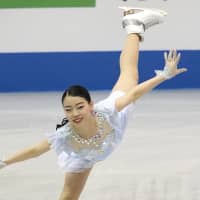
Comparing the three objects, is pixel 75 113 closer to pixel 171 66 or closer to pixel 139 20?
pixel 171 66

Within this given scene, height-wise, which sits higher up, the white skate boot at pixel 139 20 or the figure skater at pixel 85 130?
the white skate boot at pixel 139 20

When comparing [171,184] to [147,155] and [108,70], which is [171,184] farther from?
[108,70]

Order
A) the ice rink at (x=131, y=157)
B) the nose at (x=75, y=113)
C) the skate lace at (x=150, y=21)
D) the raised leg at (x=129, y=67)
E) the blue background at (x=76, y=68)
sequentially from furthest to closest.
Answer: the blue background at (x=76, y=68)
the skate lace at (x=150, y=21)
the ice rink at (x=131, y=157)
the raised leg at (x=129, y=67)
the nose at (x=75, y=113)

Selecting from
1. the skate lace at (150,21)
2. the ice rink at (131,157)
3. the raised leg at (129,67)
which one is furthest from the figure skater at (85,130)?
the skate lace at (150,21)

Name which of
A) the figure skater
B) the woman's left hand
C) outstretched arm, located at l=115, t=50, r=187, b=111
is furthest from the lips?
the woman's left hand

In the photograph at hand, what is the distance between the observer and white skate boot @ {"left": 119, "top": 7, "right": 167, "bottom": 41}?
313 centimetres

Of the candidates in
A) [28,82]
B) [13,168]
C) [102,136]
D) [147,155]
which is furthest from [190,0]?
[102,136]

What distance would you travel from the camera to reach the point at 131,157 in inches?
152

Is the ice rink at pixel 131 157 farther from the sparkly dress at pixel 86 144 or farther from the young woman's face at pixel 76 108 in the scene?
the young woman's face at pixel 76 108

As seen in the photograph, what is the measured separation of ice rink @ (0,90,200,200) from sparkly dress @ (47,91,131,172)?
0.48m

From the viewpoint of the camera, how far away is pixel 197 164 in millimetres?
3654

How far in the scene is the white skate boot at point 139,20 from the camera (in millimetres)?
3127

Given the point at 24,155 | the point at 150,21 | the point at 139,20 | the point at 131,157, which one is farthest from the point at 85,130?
the point at 131,157

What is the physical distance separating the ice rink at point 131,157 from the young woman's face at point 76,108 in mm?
712
